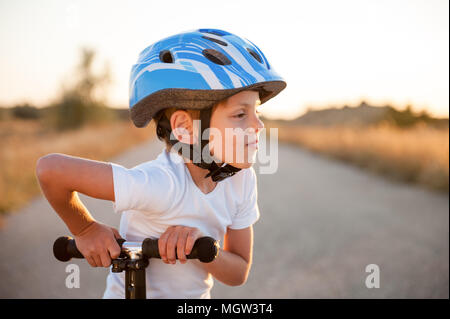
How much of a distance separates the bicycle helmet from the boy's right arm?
450 mm

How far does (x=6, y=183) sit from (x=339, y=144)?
1135cm

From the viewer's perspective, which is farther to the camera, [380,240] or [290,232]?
[290,232]

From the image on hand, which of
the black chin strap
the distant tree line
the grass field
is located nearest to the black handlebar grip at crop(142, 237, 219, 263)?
the black chin strap

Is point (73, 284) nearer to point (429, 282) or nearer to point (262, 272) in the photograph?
point (262, 272)

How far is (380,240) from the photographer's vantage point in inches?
182

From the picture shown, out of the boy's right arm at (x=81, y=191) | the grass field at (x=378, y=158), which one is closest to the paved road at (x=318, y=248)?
the grass field at (x=378, y=158)

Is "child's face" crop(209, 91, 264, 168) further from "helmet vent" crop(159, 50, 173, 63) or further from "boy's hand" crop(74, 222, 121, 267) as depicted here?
"boy's hand" crop(74, 222, 121, 267)

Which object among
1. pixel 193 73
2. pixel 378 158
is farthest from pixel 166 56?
pixel 378 158

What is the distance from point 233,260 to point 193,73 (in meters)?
0.89

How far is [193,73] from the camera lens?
1.62 metres

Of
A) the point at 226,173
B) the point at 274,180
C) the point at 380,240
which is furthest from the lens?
the point at 274,180
